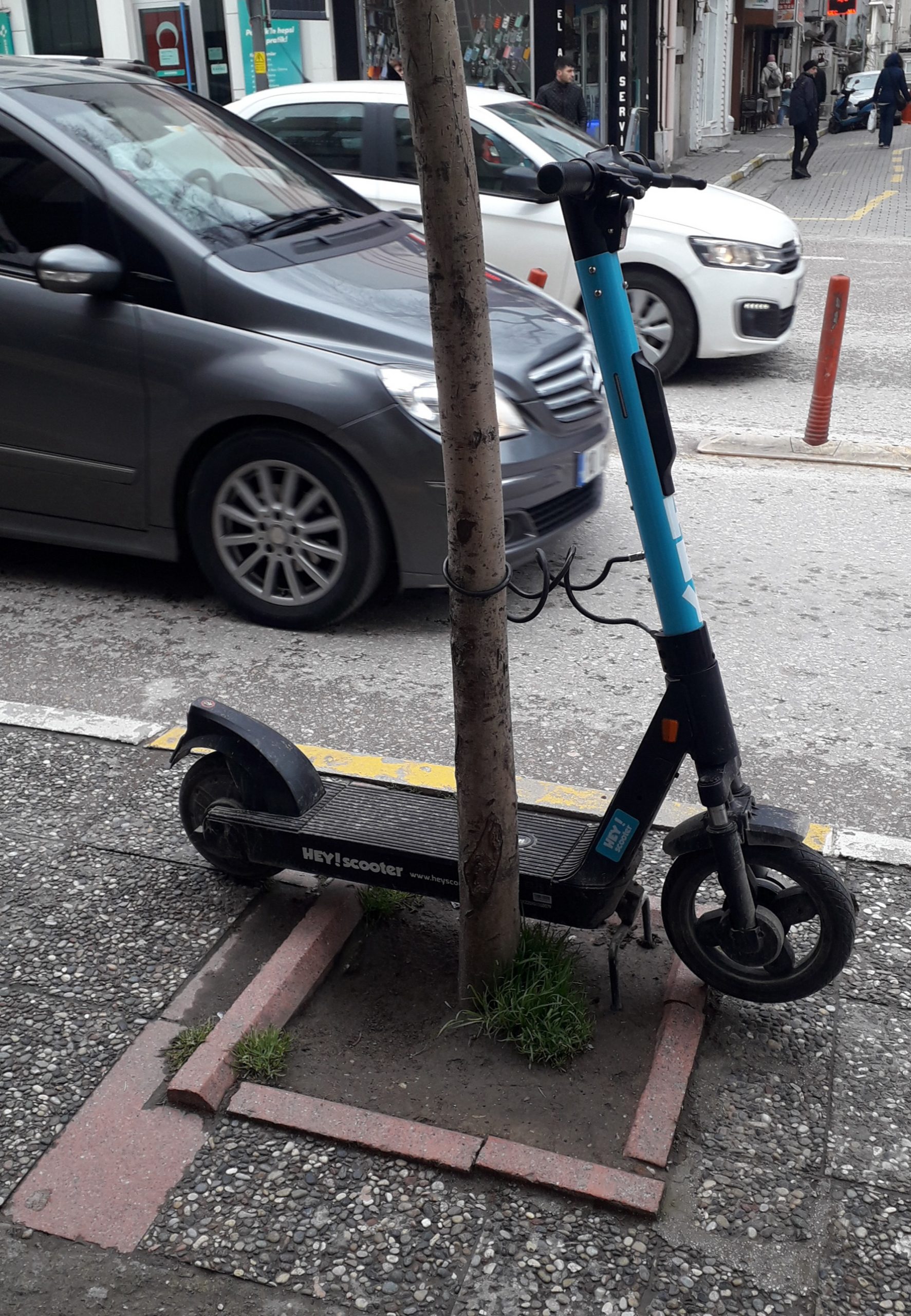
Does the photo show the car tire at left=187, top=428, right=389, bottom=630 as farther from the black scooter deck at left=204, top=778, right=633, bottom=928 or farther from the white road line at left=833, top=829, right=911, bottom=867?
the white road line at left=833, top=829, right=911, bottom=867

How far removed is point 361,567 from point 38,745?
1441 mm

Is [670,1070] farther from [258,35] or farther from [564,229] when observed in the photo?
[258,35]

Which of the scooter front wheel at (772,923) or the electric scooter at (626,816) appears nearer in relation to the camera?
the electric scooter at (626,816)

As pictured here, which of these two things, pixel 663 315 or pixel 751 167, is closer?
pixel 663 315

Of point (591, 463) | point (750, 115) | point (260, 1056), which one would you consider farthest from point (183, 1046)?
point (750, 115)

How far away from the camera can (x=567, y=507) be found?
5449mm

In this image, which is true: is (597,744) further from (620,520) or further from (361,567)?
(620,520)

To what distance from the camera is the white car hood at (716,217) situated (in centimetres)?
918

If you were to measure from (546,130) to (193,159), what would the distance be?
16.5 feet

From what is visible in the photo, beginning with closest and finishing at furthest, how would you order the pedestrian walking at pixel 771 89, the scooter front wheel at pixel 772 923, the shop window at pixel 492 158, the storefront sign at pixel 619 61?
the scooter front wheel at pixel 772 923, the shop window at pixel 492 158, the storefront sign at pixel 619 61, the pedestrian walking at pixel 771 89

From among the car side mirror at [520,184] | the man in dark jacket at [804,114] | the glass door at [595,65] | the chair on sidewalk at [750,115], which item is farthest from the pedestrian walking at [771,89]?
the car side mirror at [520,184]

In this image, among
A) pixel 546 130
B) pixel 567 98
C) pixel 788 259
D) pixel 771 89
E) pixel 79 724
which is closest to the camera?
pixel 79 724

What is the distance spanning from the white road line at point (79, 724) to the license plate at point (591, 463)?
6.88ft

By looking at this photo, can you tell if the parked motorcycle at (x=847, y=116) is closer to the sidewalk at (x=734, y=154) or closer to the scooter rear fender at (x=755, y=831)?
the sidewalk at (x=734, y=154)
